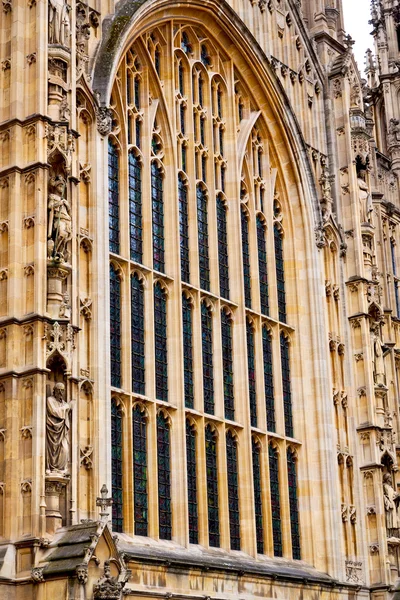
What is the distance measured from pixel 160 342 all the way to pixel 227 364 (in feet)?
9.24

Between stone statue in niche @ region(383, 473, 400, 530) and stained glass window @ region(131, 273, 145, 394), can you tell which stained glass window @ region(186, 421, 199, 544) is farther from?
stone statue in niche @ region(383, 473, 400, 530)

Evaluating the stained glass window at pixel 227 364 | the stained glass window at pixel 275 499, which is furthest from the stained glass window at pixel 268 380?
the stained glass window at pixel 227 364

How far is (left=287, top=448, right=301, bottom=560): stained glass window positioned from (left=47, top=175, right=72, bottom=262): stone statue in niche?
10.6 m

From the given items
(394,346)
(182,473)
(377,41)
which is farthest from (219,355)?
(377,41)

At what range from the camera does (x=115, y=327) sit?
1082 inches

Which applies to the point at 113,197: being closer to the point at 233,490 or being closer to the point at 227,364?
the point at 227,364

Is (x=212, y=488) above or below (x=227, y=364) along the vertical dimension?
below

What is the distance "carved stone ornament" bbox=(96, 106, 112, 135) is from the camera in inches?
1089

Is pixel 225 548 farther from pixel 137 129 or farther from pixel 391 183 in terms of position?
pixel 391 183

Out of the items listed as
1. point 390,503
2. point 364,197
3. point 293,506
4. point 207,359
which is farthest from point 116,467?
point 364,197

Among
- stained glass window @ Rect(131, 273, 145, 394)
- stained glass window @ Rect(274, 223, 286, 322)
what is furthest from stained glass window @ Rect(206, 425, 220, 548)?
stained glass window @ Rect(274, 223, 286, 322)

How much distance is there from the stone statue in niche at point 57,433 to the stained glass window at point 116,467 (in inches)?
114

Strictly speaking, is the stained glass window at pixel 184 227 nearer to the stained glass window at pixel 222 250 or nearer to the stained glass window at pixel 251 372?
the stained glass window at pixel 222 250

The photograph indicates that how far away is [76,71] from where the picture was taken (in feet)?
89.0
